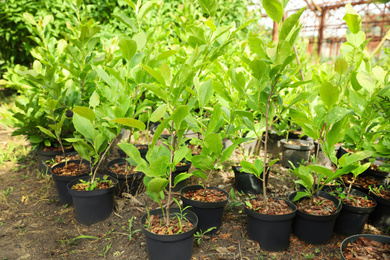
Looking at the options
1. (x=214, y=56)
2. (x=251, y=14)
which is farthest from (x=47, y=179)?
(x=251, y=14)

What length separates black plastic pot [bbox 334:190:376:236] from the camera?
1745 millimetres

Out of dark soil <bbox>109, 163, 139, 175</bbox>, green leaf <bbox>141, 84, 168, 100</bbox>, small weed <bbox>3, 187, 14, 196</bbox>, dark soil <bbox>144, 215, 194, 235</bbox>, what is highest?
green leaf <bbox>141, 84, 168, 100</bbox>

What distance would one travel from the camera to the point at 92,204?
188 centimetres

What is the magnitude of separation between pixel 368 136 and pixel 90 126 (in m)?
1.89

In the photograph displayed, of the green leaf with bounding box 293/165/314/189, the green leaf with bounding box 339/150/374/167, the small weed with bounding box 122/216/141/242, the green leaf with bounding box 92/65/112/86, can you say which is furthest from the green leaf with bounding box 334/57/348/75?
the small weed with bounding box 122/216/141/242

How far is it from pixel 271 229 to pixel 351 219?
1.97 ft

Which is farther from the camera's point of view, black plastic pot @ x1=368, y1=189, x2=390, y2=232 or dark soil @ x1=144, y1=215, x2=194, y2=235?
black plastic pot @ x1=368, y1=189, x2=390, y2=232

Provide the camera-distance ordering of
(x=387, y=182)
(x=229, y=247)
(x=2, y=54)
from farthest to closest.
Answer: (x=2, y=54), (x=387, y=182), (x=229, y=247)

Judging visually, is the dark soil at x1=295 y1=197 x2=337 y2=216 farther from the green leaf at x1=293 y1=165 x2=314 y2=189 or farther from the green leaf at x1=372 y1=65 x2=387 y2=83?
the green leaf at x1=372 y1=65 x2=387 y2=83

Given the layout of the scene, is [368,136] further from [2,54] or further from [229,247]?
[2,54]

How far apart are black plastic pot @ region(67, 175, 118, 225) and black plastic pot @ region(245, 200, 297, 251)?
3.20 feet

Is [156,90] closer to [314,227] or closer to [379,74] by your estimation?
[314,227]

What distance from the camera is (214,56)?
151 centimetres

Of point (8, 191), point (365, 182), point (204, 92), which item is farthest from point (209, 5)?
point (8, 191)
